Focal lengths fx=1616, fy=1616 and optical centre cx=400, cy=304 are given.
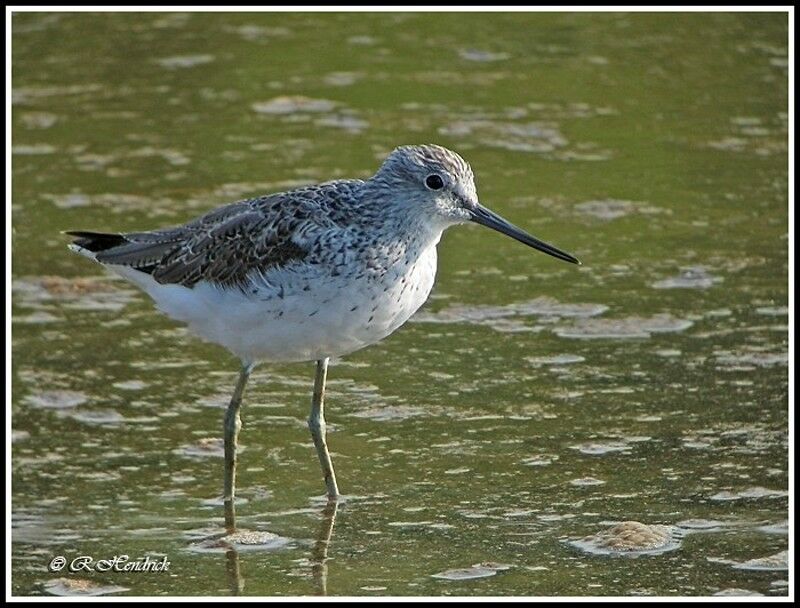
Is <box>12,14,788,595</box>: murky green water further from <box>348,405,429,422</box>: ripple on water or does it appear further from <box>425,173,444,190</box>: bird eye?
<box>425,173,444,190</box>: bird eye

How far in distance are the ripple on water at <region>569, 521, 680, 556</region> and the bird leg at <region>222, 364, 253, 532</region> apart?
1.86 meters

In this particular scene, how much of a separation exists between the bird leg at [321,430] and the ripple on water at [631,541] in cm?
143

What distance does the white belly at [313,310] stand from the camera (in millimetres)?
7996

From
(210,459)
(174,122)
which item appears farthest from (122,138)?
(210,459)

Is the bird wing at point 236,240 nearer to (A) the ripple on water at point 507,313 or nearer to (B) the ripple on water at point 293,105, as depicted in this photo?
(A) the ripple on water at point 507,313

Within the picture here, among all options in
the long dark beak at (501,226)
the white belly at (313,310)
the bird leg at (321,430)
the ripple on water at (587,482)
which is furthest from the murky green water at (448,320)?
the long dark beak at (501,226)

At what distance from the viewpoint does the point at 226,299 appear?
8508 mm

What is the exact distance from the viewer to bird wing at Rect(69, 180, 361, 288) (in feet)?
27.1

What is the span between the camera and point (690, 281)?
434 inches

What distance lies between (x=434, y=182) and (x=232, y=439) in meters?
1.77

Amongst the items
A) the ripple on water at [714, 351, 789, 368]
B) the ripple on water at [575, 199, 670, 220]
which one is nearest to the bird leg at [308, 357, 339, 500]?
the ripple on water at [714, 351, 789, 368]

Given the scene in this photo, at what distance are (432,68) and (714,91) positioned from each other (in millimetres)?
2644

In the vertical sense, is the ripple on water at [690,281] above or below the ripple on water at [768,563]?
above

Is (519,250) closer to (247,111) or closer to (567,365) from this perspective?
(567,365)
